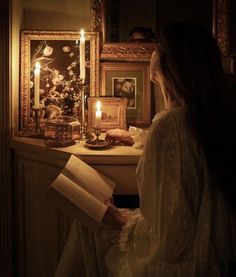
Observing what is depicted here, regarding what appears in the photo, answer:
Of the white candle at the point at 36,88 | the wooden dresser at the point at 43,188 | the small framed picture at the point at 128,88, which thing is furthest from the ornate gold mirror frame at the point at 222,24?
the white candle at the point at 36,88

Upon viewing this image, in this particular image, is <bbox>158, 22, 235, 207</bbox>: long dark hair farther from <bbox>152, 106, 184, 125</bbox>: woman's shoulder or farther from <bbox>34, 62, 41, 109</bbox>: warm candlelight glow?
<bbox>34, 62, 41, 109</bbox>: warm candlelight glow

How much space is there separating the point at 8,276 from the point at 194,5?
1.40 meters

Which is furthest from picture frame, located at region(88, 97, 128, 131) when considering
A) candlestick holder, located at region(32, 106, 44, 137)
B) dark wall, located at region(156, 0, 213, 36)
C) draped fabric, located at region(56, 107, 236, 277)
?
draped fabric, located at region(56, 107, 236, 277)

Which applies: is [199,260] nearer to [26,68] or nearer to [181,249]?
[181,249]

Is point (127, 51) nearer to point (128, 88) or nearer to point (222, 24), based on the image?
point (128, 88)

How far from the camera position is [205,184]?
3.80ft

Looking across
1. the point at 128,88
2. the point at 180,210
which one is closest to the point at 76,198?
the point at 180,210

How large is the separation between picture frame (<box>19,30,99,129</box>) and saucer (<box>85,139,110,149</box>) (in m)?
0.37

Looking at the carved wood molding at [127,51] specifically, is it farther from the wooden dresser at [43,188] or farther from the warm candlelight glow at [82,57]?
the wooden dresser at [43,188]

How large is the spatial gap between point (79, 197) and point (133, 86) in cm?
85

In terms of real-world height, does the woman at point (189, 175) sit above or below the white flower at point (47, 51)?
below

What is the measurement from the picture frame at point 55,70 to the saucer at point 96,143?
0.37 metres

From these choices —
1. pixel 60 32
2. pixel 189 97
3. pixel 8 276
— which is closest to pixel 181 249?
pixel 189 97

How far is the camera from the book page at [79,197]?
4.25 ft
